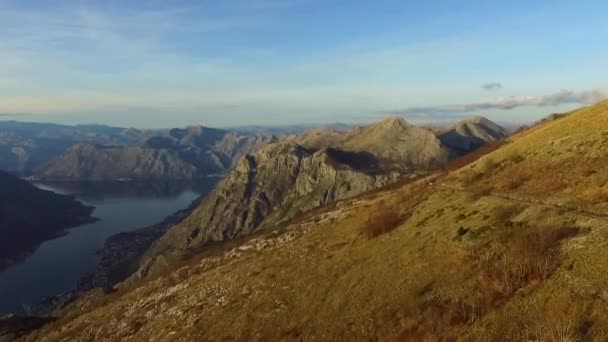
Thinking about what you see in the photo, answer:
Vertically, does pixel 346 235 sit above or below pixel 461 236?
below

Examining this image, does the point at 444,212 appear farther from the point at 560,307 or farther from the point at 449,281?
the point at 560,307

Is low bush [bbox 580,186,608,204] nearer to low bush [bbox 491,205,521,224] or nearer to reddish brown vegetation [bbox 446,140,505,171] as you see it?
low bush [bbox 491,205,521,224]

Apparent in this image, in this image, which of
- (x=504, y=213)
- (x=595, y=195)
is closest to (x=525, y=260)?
(x=504, y=213)

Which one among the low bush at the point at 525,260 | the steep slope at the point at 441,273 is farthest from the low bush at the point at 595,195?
the low bush at the point at 525,260

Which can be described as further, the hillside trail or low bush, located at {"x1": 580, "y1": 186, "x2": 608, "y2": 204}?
low bush, located at {"x1": 580, "y1": 186, "x2": 608, "y2": 204}

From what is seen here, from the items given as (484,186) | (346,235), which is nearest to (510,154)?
(484,186)

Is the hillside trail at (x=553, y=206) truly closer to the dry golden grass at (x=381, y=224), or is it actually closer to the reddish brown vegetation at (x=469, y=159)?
the dry golden grass at (x=381, y=224)

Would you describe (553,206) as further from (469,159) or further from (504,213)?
(469,159)

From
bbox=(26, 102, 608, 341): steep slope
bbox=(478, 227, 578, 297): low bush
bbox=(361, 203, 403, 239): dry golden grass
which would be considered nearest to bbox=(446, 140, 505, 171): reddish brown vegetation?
bbox=(26, 102, 608, 341): steep slope
